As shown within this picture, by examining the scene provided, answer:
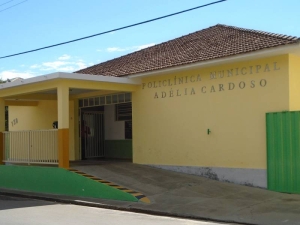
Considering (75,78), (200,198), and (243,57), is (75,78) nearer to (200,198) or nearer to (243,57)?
(243,57)

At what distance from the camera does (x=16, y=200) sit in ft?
45.7

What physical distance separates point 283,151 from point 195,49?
538 cm

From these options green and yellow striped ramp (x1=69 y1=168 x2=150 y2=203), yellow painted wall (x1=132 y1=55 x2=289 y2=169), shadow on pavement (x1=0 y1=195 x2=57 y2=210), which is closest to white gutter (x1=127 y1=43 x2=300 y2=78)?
yellow painted wall (x1=132 y1=55 x2=289 y2=169)

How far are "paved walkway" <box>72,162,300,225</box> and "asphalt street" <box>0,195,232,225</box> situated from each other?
561 millimetres

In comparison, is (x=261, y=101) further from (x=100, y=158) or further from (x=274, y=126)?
(x=100, y=158)

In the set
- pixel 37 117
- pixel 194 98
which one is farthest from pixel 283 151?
pixel 37 117

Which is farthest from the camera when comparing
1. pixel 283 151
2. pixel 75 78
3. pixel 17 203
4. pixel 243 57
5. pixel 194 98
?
pixel 75 78

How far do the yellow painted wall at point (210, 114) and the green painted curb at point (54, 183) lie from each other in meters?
3.28

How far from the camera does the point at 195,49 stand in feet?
52.5

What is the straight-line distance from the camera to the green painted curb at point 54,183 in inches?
518

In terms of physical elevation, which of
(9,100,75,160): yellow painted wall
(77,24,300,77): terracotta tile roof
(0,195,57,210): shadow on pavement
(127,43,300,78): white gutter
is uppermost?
(77,24,300,77): terracotta tile roof

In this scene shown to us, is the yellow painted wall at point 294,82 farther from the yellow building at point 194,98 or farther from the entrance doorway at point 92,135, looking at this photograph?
the entrance doorway at point 92,135

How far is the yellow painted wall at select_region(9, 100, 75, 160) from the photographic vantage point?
67.3ft

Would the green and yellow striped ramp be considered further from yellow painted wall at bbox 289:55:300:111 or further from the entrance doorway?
the entrance doorway
